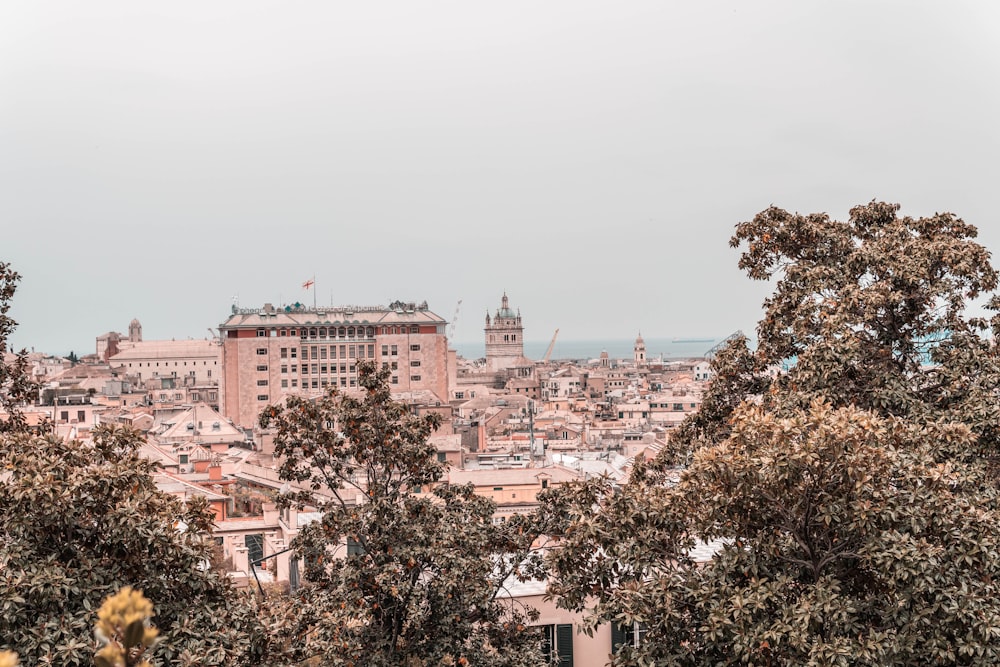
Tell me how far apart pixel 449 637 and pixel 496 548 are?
1466 mm

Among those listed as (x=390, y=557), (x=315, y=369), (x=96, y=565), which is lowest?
(x=390, y=557)

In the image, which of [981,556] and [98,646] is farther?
[981,556]

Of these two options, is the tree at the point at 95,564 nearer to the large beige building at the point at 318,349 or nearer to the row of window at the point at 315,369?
the large beige building at the point at 318,349

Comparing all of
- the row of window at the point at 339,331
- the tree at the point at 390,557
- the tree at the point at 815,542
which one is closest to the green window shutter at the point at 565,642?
the tree at the point at 390,557

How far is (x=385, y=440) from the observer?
47.9 feet

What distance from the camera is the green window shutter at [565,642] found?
734 inches

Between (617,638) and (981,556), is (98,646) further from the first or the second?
(617,638)

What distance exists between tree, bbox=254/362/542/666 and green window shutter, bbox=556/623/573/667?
409 centimetres

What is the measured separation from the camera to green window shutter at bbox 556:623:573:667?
18641 millimetres

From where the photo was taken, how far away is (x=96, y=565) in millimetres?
10320

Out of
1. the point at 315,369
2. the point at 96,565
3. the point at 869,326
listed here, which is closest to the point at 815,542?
the point at 869,326

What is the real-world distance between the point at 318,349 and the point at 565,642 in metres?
116

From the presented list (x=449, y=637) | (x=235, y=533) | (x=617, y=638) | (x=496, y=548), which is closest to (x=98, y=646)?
(x=449, y=637)

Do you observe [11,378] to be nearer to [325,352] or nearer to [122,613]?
[122,613]
